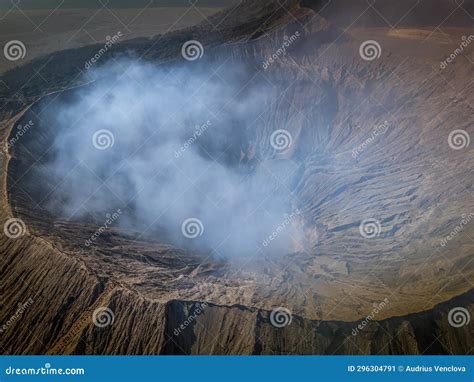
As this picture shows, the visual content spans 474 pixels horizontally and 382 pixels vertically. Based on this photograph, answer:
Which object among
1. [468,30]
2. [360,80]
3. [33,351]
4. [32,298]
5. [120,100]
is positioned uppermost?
[468,30]

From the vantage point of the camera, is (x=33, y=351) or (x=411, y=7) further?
(x=411, y=7)

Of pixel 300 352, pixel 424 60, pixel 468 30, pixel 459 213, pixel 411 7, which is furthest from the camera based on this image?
pixel 411 7

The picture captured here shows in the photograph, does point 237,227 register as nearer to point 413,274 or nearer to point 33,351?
point 413,274

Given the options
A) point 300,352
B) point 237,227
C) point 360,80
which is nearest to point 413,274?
point 300,352

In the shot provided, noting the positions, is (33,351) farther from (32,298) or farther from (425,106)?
(425,106)

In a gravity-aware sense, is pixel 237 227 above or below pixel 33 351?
above

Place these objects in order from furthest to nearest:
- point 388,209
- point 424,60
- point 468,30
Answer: point 468,30 < point 424,60 < point 388,209

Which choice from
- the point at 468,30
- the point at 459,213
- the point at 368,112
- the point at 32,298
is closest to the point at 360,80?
the point at 368,112
